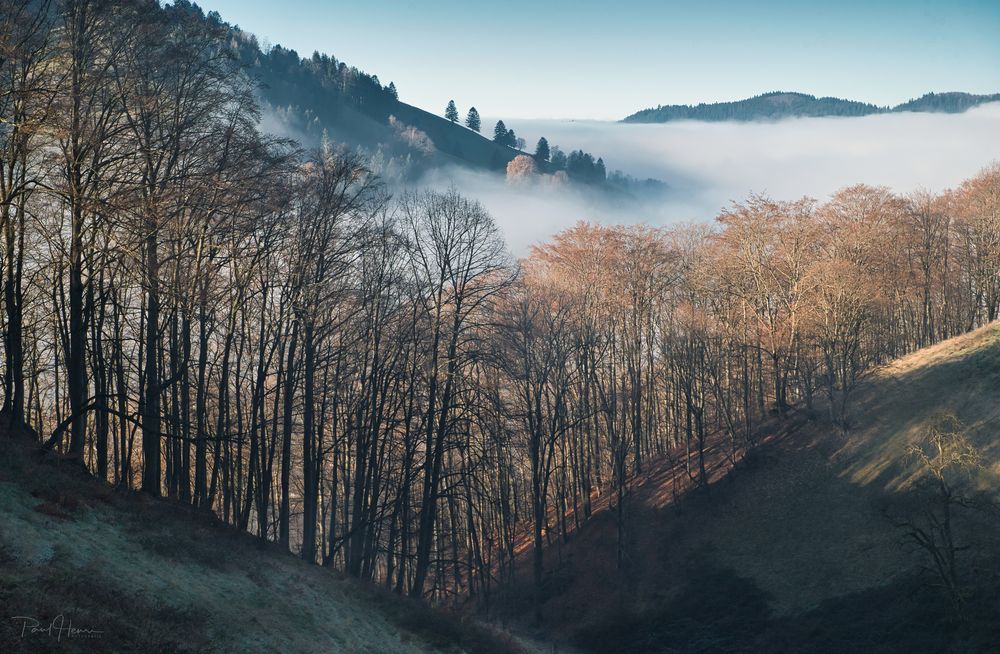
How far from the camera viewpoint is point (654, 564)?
34.5 m

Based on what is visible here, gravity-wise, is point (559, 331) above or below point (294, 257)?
below

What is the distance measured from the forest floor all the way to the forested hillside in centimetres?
89

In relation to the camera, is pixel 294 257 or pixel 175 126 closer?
pixel 175 126

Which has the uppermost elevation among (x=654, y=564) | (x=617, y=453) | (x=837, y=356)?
(x=837, y=356)

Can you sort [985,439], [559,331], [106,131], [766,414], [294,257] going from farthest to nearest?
[766,414] → [559,331] → [985,439] → [294,257] → [106,131]

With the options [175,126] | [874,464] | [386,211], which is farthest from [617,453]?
[175,126]

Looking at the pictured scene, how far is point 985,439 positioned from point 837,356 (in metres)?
9.26

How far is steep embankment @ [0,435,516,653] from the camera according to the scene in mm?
9914

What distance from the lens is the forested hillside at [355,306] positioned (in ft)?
53.3

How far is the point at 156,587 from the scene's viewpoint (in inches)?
503

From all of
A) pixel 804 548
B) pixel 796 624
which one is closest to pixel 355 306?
pixel 796 624

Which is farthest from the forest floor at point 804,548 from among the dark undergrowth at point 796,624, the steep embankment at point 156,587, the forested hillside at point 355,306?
the steep embankment at point 156,587

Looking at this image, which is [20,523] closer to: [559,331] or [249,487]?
[249,487]

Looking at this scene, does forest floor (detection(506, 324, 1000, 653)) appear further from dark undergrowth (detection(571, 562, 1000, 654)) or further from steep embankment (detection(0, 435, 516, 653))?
steep embankment (detection(0, 435, 516, 653))
